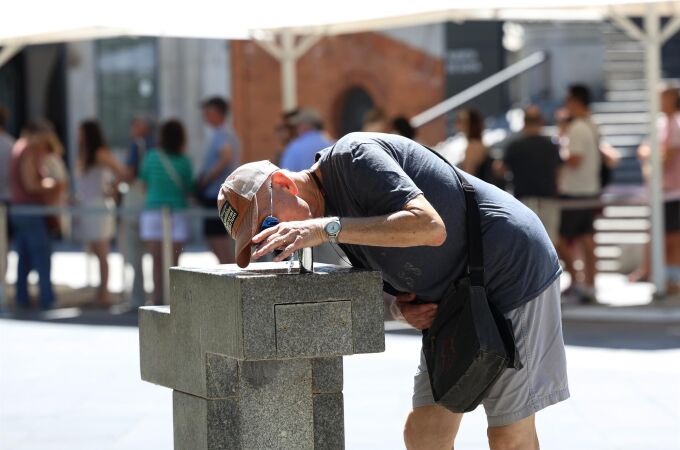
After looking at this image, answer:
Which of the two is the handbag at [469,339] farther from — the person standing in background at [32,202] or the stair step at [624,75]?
the stair step at [624,75]

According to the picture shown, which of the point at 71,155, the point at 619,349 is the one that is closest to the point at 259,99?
the point at 71,155

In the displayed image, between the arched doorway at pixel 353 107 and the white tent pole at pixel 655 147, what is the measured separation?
1268cm

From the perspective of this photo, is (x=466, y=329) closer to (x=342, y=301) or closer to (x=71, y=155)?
(x=342, y=301)

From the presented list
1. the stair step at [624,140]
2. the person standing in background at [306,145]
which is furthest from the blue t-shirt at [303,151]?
the stair step at [624,140]

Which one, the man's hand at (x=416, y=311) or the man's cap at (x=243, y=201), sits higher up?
the man's cap at (x=243, y=201)

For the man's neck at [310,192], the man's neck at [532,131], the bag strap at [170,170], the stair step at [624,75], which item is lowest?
the man's neck at [310,192]

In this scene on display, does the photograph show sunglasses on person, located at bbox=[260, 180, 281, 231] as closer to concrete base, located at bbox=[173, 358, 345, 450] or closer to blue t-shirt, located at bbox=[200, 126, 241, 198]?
concrete base, located at bbox=[173, 358, 345, 450]

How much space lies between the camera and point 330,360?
472cm

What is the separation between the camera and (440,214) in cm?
450

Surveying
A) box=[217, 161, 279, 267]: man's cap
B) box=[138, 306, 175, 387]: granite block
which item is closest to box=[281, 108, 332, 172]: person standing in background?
box=[138, 306, 175, 387]: granite block

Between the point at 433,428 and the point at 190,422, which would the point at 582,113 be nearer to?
the point at 433,428

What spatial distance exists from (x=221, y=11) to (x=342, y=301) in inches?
319

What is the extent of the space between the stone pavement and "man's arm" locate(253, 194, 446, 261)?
3.20 metres

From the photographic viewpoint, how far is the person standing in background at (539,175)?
40.4ft
